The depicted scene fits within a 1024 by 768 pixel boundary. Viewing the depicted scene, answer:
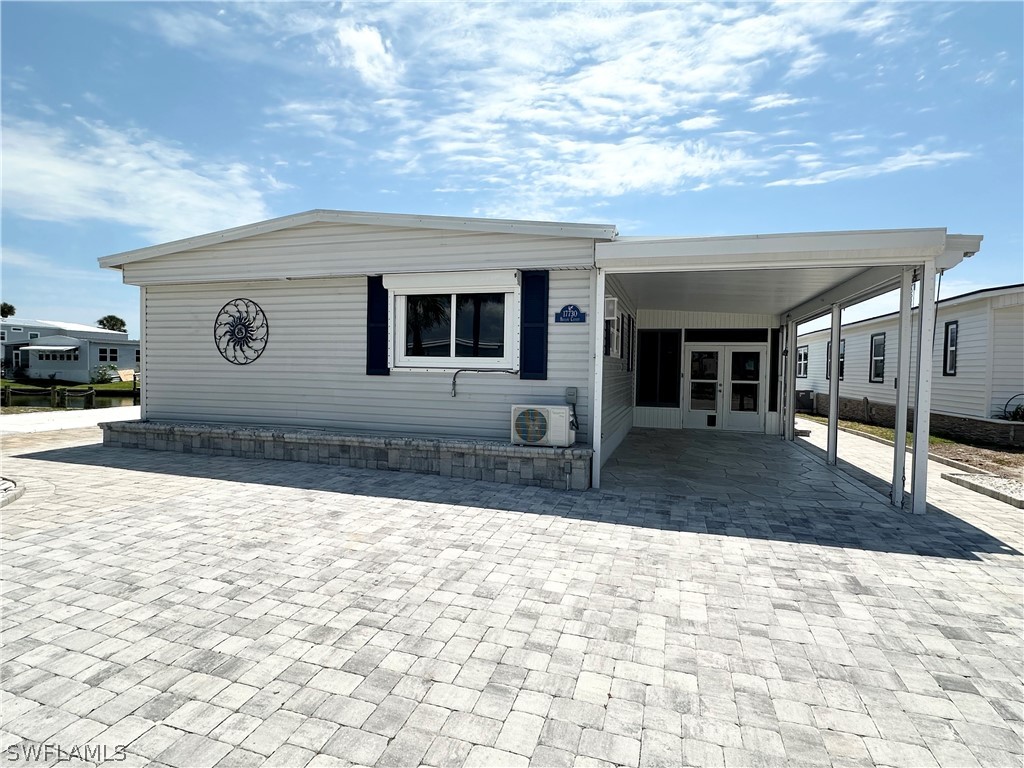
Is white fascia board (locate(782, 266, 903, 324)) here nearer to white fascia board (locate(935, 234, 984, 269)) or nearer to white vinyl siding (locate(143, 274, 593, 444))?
white fascia board (locate(935, 234, 984, 269))

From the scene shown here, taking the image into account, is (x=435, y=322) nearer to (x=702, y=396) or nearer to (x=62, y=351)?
(x=702, y=396)

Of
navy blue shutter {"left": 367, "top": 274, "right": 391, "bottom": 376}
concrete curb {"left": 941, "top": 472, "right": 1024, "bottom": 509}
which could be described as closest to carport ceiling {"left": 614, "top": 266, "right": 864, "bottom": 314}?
concrete curb {"left": 941, "top": 472, "right": 1024, "bottom": 509}

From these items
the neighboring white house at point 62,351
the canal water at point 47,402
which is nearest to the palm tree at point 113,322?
the neighboring white house at point 62,351

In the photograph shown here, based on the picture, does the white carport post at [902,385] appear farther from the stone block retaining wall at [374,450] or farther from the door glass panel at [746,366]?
the door glass panel at [746,366]

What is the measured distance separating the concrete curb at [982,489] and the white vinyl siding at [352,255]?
18.5 feet

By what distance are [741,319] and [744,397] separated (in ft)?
6.10

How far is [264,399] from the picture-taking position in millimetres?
8469

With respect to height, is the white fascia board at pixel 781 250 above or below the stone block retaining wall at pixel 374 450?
above

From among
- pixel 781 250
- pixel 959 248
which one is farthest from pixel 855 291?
pixel 781 250

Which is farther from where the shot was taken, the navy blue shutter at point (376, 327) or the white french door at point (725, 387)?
the white french door at point (725, 387)

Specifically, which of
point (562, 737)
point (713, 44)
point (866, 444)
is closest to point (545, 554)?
point (562, 737)

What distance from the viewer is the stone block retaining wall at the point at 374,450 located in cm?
643

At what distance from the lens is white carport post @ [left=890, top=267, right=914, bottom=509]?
580cm

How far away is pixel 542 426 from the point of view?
6.52 m
